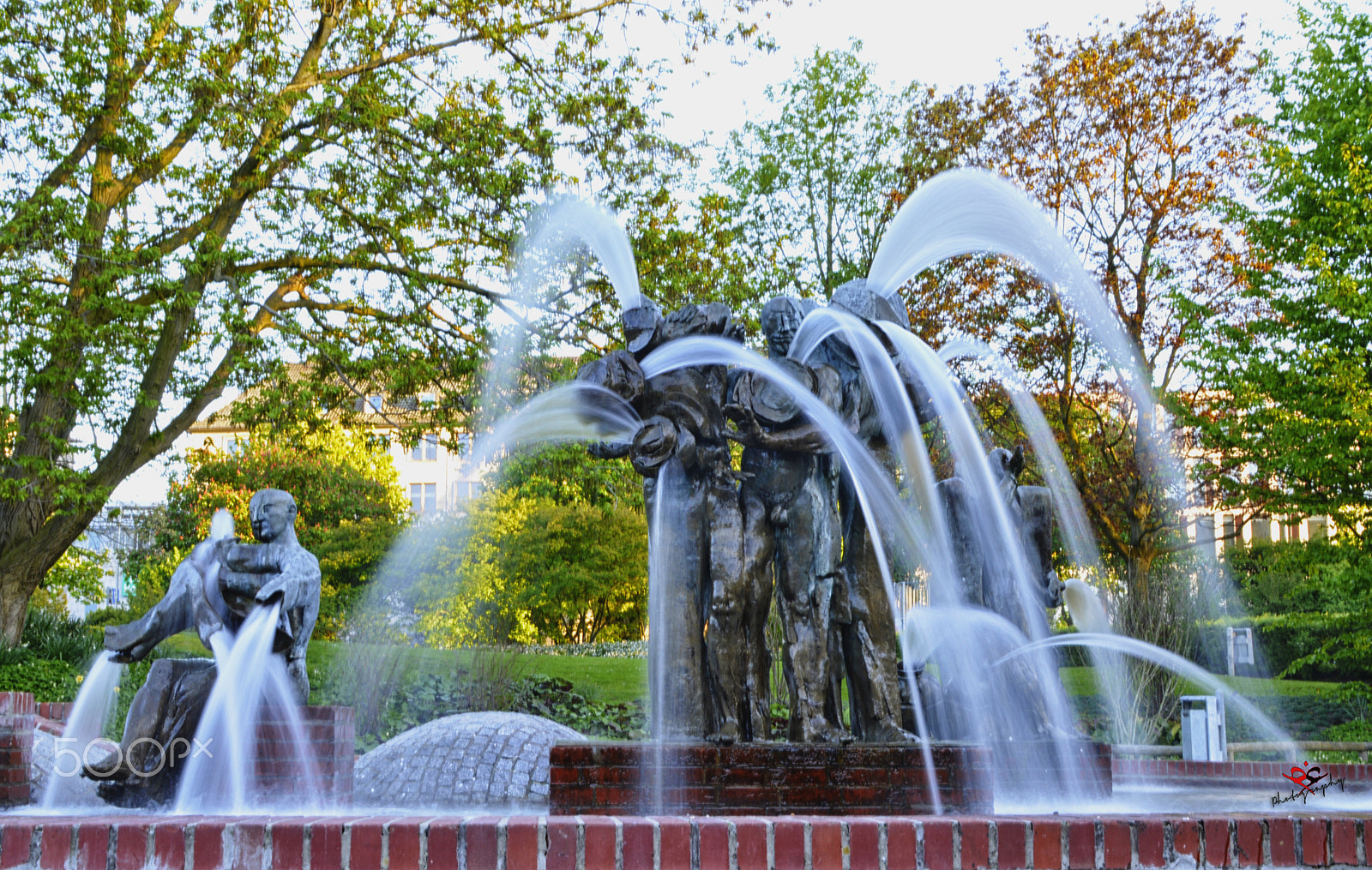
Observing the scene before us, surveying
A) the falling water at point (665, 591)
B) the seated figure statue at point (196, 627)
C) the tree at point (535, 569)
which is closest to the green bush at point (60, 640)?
the tree at point (535, 569)

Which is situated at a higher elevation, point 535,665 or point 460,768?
point 535,665

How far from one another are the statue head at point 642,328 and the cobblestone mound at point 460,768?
2211 mm

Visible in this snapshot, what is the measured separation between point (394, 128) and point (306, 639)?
1295 cm

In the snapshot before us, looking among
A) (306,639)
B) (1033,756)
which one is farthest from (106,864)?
(1033,756)

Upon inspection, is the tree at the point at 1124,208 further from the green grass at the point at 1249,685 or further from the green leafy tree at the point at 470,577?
the green leafy tree at the point at 470,577

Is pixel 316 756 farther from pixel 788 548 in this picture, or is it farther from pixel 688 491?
pixel 788 548

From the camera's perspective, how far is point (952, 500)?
22.4ft

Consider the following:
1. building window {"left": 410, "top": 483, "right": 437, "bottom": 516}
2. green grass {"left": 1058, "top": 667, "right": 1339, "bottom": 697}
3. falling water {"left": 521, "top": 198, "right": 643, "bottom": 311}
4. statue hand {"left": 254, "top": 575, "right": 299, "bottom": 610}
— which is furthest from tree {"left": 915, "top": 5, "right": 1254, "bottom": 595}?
building window {"left": 410, "top": 483, "right": 437, "bottom": 516}

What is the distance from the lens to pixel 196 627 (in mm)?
5652

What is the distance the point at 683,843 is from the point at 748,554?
169 centimetres

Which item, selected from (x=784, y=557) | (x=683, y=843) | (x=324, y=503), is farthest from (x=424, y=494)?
(x=683, y=843)

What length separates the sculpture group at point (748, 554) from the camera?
17.0 feet

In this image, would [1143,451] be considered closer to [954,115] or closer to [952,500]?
[954,115]

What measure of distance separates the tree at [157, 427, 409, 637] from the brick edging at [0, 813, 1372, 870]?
29.0m
